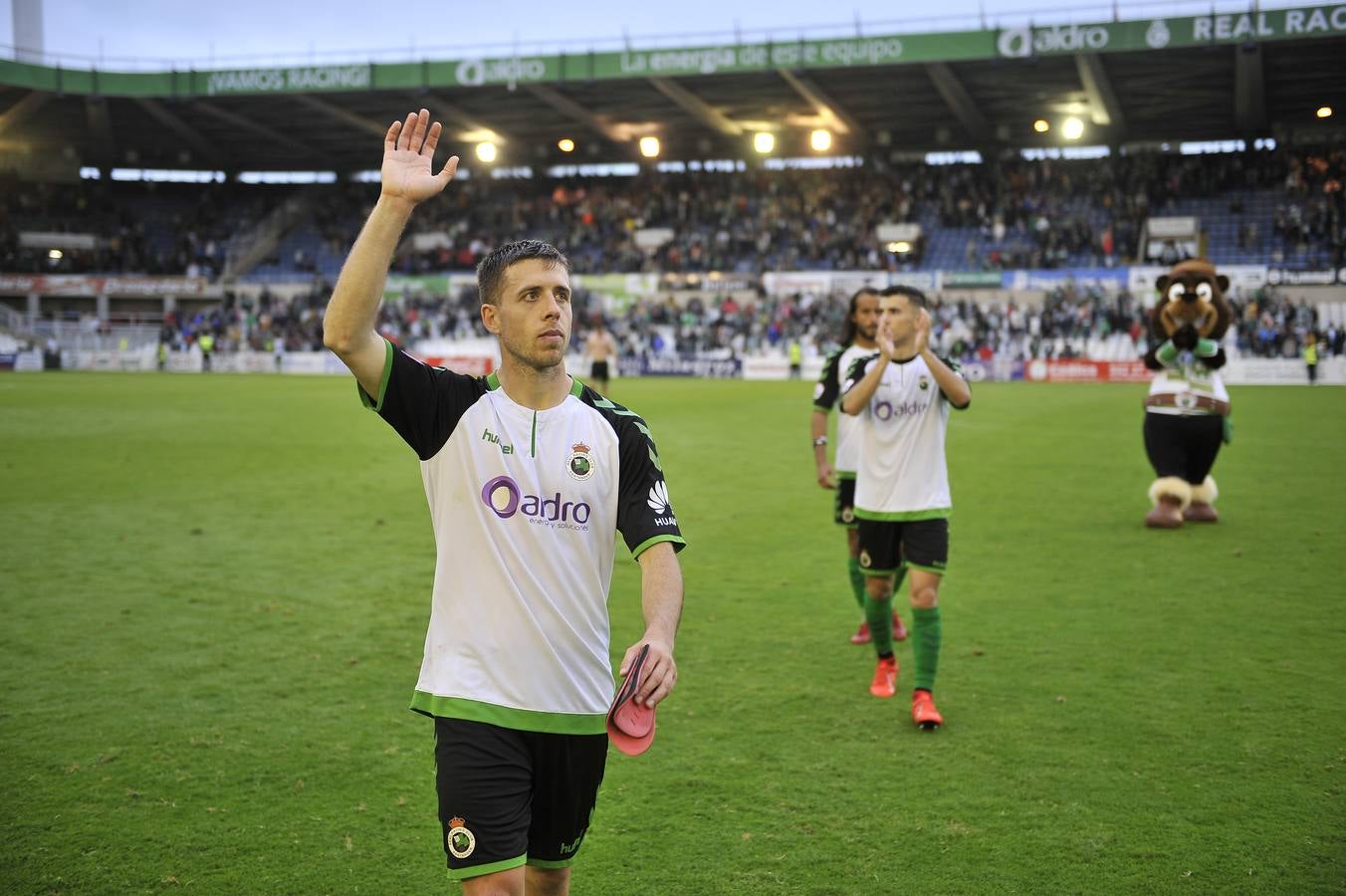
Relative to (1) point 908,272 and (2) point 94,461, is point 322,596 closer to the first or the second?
(2) point 94,461

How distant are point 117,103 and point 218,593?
47.8 meters

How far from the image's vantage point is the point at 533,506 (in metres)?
3.06

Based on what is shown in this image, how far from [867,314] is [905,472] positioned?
163cm

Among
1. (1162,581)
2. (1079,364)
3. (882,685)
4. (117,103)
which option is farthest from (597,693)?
(117,103)

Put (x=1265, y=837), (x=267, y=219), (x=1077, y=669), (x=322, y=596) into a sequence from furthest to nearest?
(x=267, y=219) < (x=322, y=596) < (x=1077, y=669) < (x=1265, y=837)

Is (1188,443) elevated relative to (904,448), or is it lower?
lower

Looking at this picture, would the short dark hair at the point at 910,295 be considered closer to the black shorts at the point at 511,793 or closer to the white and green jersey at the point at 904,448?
the white and green jersey at the point at 904,448

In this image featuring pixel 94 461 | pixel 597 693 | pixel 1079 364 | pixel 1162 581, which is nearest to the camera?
pixel 597 693

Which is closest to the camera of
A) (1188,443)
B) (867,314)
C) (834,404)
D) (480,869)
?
(480,869)

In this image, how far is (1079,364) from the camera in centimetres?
3769

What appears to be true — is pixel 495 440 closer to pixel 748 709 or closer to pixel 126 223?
pixel 748 709

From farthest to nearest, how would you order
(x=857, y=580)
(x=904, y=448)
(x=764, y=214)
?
1. (x=764, y=214)
2. (x=857, y=580)
3. (x=904, y=448)

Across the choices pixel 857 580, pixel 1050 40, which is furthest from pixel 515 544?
pixel 1050 40

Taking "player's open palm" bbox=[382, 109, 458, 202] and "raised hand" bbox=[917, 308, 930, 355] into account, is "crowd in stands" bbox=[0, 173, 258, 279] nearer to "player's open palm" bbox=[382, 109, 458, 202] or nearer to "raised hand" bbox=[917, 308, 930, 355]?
"raised hand" bbox=[917, 308, 930, 355]
